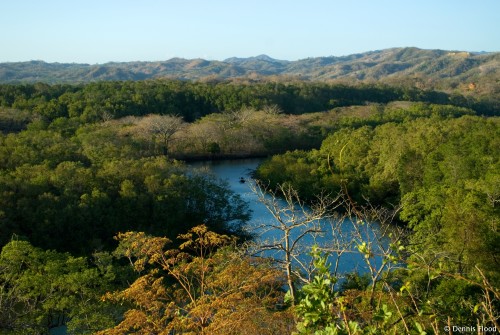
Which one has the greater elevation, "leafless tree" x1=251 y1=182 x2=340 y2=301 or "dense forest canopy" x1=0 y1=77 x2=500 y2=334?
"leafless tree" x1=251 y1=182 x2=340 y2=301

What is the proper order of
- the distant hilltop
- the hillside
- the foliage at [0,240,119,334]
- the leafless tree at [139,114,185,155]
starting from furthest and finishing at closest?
the hillside < the distant hilltop < the leafless tree at [139,114,185,155] < the foliage at [0,240,119,334]

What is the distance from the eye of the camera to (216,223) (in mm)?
20297

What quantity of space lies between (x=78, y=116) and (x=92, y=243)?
87.7 ft

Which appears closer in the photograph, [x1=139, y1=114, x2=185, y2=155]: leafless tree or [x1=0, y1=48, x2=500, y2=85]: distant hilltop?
[x1=139, y1=114, x2=185, y2=155]: leafless tree

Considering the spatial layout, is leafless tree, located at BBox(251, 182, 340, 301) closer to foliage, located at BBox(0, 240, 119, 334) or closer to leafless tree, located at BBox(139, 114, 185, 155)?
foliage, located at BBox(0, 240, 119, 334)

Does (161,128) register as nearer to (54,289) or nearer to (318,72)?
(54,289)

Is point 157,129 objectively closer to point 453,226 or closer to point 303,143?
point 303,143

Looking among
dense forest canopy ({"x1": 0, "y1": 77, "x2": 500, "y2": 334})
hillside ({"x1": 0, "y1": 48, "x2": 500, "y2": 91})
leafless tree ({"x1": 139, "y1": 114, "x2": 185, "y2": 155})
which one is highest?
dense forest canopy ({"x1": 0, "y1": 77, "x2": 500, "y2": 334})

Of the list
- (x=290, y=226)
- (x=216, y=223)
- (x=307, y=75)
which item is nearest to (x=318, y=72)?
(x=307, y=75)

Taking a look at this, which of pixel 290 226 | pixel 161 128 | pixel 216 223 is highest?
pixel 290 226

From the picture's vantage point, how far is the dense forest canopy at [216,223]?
701 cm

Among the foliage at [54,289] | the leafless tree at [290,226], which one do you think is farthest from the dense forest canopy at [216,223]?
the leafless tree at [290,226]

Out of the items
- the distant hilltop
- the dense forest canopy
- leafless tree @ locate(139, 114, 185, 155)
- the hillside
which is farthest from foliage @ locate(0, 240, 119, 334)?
the distant hilltop

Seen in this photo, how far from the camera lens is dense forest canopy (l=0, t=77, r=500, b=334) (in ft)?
23.0
